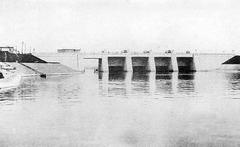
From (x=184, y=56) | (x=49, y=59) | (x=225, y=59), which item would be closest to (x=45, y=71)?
(x=49, y=59)

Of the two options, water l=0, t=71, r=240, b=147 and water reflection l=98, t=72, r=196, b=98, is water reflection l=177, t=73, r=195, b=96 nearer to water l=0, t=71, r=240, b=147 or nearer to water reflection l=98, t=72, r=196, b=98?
water reflection l=98, t=72, r=196, b=98

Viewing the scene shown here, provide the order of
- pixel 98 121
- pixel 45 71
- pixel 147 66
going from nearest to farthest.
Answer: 1. pixel 98 121
2. pixel 45 71
3. pixel 147 66

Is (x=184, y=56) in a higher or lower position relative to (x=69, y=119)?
higher

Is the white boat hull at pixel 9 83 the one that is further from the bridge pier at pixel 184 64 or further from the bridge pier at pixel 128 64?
the bridge pier at pixel 184 64

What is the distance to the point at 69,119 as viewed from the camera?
60.4 feet

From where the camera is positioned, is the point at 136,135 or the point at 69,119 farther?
the point at 69,119

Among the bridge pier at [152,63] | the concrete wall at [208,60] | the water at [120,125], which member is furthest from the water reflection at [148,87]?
the concrete wall at [208,60]

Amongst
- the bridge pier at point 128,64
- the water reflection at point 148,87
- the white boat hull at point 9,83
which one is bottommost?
the water reflection at point 148,87

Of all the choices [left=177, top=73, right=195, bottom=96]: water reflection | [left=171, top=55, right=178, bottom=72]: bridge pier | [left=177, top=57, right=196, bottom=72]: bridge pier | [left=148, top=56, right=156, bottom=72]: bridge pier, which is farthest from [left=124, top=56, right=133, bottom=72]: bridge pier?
[left=177, top=73, right=195, bottom=96]: water reflection

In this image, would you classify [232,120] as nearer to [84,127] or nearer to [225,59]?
[84,127]

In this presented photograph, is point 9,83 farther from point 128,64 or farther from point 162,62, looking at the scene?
point 162,62

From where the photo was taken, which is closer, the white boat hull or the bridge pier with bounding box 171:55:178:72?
the white boat hull

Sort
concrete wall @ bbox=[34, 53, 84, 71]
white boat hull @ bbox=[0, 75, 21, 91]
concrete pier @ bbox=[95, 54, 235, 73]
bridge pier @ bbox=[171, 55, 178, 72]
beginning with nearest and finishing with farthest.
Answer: white boat hull @ bbox=[0, 75, 21, 91] → concrete wall @ bbox=[34, 53, 84, 71] → concrete pier @ bbox=[95, 54, 235, 73] → bridge pier @ bbox=[171, 55, 178, 72]

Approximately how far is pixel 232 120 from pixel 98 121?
20.9 ft
